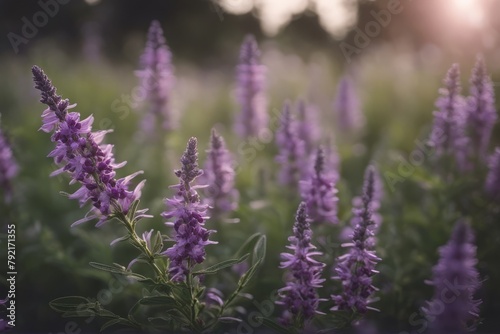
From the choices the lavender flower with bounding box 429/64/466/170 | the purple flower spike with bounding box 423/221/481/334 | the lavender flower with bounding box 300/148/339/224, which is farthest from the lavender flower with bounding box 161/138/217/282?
the lavender flower with bounding box 429/64/466/170

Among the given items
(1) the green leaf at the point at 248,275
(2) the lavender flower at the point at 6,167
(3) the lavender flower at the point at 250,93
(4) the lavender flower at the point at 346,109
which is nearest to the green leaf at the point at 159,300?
(1) the green leaf at the point at 248,275

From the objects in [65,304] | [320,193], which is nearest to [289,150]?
[320,193]

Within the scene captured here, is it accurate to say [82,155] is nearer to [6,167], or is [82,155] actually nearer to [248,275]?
[248,275]

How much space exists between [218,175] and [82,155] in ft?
5.57

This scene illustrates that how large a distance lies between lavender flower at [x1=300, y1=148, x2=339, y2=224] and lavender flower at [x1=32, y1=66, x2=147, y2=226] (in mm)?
1477

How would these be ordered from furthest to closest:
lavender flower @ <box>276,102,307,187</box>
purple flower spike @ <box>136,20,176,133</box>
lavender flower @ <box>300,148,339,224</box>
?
purple flower spike @ <box>136,20,176,133</box> → lavender flower @ <box>276,102,307,187</box> → lavender flower @ <box>300,148,339,224</box>

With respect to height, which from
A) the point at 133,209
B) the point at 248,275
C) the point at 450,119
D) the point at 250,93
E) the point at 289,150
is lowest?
the point at 248,275

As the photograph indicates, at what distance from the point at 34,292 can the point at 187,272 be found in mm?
3031

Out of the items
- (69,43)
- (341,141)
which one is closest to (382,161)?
(341,141)

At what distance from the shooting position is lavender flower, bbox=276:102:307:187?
476cm

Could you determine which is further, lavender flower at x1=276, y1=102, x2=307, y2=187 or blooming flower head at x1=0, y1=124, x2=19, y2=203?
lavender flower at x1=276, y1=102, x2=307, y2=187

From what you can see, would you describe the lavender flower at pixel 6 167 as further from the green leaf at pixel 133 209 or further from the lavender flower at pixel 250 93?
the lavender flower at pixel 250 93

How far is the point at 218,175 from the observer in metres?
4.42

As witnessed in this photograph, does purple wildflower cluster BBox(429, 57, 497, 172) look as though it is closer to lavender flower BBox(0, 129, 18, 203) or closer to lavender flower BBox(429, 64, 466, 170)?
lavender flower BBox(429, 64, 466, 170)
